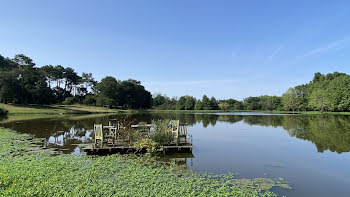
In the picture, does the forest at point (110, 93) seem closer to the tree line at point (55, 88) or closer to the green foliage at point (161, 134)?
the tree line at point (55, 88)

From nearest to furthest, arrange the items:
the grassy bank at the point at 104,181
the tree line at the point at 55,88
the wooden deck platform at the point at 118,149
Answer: the grassy bank at the point at 104,181 → the wooden deck platform at the point at 118,149 → the tree line at the point at 55,88

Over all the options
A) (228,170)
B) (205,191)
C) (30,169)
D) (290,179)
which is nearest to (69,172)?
(30,169)

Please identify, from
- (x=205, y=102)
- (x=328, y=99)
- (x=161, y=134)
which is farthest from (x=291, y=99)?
(x=161, y=134)

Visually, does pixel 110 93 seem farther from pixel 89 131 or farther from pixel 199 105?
pixel 89 131

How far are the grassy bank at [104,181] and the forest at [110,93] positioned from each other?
187ft

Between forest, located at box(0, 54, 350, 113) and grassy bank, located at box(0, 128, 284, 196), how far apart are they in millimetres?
56868

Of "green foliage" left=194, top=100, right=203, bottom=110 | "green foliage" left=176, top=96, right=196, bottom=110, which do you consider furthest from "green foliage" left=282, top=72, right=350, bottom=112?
"green foliage" left=176, top=96, right=196, bottom=110

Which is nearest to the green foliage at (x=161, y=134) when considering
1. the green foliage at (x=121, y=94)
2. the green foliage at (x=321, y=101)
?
the green foliage at (x=121, y=94)

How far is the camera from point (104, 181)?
6770mm

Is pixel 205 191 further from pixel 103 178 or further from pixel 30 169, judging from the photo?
pixel 30 169

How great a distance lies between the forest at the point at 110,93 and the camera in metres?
59.8

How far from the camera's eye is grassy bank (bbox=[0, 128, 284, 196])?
589 cm

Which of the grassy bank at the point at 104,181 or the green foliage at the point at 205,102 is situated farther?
the green foliage at the point at 205,102

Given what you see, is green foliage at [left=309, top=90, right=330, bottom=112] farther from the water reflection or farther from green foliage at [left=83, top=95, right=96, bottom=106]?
green foliage at [left=83, top=95, right=96, bottom=106]
